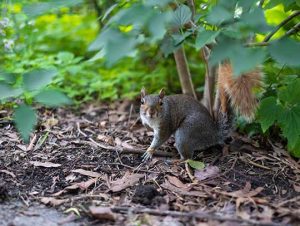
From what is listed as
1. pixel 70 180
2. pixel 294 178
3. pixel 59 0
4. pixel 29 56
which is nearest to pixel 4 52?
pixel 29 56

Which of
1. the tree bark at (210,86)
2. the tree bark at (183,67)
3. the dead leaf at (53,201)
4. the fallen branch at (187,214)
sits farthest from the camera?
the tree bark at (183,67)

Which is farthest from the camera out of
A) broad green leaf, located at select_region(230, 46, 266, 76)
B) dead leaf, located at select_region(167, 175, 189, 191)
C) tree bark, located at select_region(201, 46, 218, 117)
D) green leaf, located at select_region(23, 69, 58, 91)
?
tree bark, located at select_region(201, 46, 218, 117)

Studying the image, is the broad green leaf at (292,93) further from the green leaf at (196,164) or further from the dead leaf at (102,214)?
the dead leaf at (102,214)

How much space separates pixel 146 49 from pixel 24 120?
10.4 ft

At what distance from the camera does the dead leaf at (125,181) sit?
8.56 ft

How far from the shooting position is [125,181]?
106 inches

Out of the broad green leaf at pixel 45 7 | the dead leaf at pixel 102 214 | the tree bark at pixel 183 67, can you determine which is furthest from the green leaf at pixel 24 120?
the tree bark at pixel 183 67

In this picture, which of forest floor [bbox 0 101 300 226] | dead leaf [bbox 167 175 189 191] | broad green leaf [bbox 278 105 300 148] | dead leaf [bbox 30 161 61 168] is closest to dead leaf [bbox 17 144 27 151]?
forest floor [bbox 0 101 300 226]

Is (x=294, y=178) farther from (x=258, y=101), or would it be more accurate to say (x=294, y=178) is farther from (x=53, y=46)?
(x=53, y=46)

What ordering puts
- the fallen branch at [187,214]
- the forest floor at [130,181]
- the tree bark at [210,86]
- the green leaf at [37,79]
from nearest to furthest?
the green leaf at [37,79] < the fallen branch at [187,214] < the forest floor at [130,181] < the tree bark at [210,86]

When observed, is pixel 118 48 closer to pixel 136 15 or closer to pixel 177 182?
pixel 136 15

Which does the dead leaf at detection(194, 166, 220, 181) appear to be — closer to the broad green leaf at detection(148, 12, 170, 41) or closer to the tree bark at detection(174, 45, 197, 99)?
the tree bark at detection(174, 45, 197, 99)

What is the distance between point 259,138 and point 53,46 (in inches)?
127

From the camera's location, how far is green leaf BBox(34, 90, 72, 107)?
1701 mm
